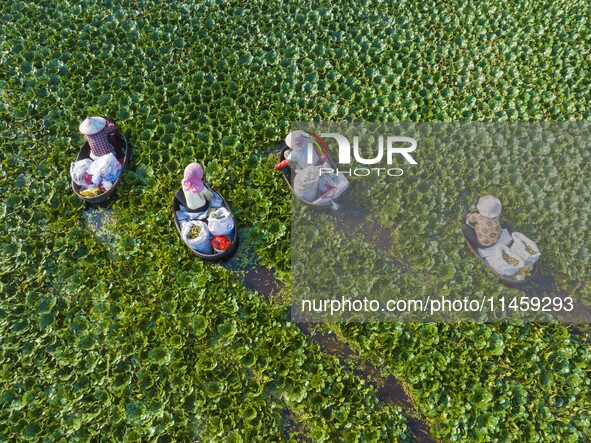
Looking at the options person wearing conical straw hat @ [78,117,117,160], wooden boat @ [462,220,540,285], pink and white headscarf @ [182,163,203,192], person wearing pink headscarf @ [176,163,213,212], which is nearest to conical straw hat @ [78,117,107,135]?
person wearing conical straw hat @ [78,117,117,160]

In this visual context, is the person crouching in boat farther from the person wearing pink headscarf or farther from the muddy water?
the person wearing pink headscarf

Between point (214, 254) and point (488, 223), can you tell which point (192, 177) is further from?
point (488, 223)

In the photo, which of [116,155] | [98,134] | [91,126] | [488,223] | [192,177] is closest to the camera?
[192,177]

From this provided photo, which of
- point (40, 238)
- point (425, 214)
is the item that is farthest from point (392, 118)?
point (40, 238)

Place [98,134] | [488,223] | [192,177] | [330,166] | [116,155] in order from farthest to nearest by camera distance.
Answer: [116,155], [330,166], [98,134], [488,223], [192,177]

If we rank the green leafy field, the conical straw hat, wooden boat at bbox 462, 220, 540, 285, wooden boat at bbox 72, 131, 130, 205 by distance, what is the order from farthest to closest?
wooden boat at bbox 72, 131, 130, 205
the conical straw hat
wooden boat at bbox 462, 220, 540, 285
the green leafy field

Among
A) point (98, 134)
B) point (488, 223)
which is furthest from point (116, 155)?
point (488, 223)

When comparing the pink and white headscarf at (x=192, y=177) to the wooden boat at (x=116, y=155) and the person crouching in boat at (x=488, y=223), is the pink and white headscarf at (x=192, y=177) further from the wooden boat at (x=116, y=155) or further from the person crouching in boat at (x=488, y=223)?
the person crouching in boat at (x=488, y=223)
